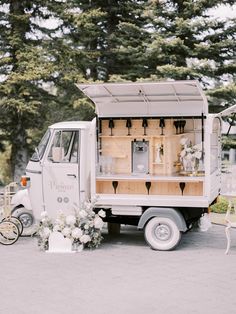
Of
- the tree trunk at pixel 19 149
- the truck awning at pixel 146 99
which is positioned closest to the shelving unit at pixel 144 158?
the truck awning at pixel 146 99

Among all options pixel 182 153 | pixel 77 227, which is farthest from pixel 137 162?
pixel 77 227

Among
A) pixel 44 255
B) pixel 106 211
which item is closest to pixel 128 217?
pixel 106 211

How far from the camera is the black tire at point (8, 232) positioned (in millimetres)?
9797

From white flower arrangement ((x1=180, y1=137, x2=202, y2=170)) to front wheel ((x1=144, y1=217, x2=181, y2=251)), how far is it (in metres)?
1.38

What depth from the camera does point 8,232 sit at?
988 centimetres

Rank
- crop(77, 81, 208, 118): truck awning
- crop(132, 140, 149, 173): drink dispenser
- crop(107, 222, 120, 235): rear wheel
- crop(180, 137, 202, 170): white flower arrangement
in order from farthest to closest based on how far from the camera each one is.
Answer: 1. crop(107, 222, 120, 235): rear wheel
2. crop(132, 140, 149, 173): drink dispenser
3. crop(180, 137, 202, 170): white flower arrangement
4. crop(77, 81, 208, 118): truck awning

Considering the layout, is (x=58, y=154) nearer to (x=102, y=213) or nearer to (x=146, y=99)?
(x=102, y=213)

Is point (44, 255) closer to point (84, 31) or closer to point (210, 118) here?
point (210, 118)

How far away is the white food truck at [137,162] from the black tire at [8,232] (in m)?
0.50

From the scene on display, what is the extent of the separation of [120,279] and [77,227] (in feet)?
6.85

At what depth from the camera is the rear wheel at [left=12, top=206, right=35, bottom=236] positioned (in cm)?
1069

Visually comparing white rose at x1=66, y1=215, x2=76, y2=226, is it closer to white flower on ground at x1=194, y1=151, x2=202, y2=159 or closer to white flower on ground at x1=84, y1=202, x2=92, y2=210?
white flower on ground at x1=84, y1=202, x2=92, y2=210

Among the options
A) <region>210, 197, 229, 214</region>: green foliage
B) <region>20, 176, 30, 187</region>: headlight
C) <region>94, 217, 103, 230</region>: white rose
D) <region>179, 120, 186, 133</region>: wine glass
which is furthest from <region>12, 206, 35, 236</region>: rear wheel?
<region>210, 197, 229, 214</region>: green foliage

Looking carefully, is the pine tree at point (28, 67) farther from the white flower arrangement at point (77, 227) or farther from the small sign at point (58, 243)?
the small sign at point (58, 243)
